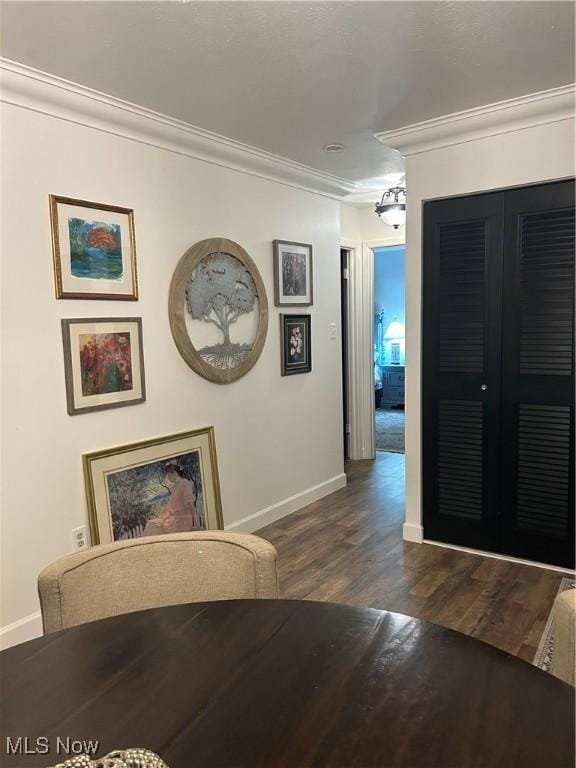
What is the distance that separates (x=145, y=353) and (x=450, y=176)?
200 centimetres

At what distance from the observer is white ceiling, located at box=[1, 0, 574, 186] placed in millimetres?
1953

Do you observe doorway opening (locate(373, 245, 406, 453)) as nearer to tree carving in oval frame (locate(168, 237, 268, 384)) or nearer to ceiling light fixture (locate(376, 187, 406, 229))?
ceiling light fixture (locate(376, 187, 406, 229))

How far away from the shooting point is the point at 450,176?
3.18m

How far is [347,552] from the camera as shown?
341 centimetres

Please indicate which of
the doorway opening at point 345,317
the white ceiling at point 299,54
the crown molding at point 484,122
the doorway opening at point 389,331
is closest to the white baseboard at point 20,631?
the white ceiling at point 299,54

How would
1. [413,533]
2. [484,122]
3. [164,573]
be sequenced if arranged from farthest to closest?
[413,533]
[484,122]
[164,573]

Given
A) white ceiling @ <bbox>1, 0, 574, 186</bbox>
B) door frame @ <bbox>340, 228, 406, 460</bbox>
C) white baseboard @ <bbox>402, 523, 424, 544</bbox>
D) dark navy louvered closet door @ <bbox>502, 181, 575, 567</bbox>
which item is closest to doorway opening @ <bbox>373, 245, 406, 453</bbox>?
door frame @ <bbox>340, 228, 406, 460</bbox>

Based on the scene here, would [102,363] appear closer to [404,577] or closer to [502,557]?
[404,577]

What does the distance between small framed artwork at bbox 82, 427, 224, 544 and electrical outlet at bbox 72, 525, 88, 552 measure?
0.04 metres

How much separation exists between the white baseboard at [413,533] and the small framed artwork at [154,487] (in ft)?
3.88

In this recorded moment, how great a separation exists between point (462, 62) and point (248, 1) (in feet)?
3.33

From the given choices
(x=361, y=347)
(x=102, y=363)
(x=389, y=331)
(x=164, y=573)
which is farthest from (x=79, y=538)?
(x=389, y=331)

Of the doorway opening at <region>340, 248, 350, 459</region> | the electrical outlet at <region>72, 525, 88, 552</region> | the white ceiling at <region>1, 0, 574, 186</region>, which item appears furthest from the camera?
the doorway opening at <region>340, 248, 350, 459</region>

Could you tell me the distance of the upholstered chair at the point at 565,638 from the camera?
1056 millimetres
